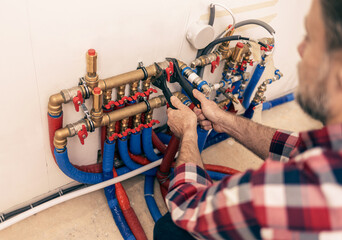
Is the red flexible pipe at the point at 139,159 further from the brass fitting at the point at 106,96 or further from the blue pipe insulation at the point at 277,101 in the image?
the blue pipe insulation at the point at 277,101

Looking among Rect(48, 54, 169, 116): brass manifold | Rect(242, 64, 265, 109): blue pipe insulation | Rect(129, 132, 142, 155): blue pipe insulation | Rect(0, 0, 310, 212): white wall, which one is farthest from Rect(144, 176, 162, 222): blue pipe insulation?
Rect(242, 64, 265, 109): blue pipe insulation

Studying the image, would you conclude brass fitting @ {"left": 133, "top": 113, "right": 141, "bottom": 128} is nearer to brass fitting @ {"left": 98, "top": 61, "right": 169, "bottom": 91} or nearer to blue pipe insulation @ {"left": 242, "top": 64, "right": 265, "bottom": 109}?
brass fitting @ {"left": 98, "top": 61, "right": 169, "bottom": 91}

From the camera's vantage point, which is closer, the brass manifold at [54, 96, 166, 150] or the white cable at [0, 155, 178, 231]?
the brass manifold at [54, 96, 166, 150]

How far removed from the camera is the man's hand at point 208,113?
1.02m

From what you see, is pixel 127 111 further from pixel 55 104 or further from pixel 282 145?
pixel 282 145

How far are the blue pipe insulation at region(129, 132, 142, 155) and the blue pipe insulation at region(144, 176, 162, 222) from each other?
0.16 meters

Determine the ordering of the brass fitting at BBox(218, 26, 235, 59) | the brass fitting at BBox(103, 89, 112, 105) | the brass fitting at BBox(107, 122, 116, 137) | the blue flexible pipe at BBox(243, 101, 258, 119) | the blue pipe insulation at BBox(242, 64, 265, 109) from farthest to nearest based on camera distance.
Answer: the blue flexible pipe at BBox(243, 101, 258, 119) → the blue pipe insulation at BBox(242, 64, 265, 109) → the brass fitting at BBox(218, 26, 235, 59) → the brass fitting at BBox(107, 122, 116, 137) → the brass fitting at BBox(103, 89, 112, 105)

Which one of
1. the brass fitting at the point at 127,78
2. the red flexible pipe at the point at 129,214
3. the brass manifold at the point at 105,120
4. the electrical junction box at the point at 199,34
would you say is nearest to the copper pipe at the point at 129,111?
the brass manifold at the point at 105,120

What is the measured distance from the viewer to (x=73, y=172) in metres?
1.14

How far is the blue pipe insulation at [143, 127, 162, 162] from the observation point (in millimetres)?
1268

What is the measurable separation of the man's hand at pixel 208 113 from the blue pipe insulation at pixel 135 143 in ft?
Answer: 1.03

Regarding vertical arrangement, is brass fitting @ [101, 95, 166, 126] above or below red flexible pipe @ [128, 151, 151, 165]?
above

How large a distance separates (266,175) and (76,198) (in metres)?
1.06

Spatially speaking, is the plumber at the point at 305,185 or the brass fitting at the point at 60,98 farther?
the brass fitting at the point at 60,98
